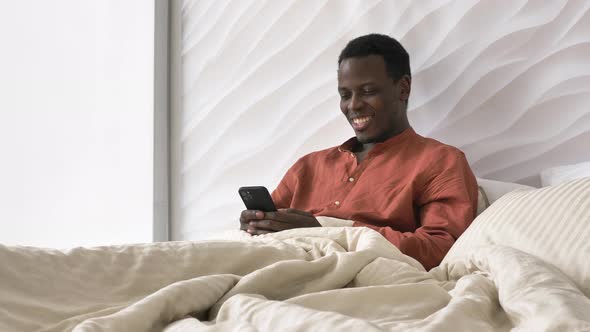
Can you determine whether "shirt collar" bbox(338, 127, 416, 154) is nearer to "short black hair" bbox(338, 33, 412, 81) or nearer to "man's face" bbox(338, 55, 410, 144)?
"man's face" bbox(338, 55, 410, 144)

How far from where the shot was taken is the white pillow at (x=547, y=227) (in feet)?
3.85

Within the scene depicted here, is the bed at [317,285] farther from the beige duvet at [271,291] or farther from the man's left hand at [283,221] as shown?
the man's left hand at [283,221]

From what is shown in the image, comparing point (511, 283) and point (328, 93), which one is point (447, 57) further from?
point (511, 283)

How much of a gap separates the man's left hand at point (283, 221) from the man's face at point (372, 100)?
531mm

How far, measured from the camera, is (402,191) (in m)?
Answer: 2.11

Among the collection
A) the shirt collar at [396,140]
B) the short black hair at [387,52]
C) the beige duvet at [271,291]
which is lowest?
the beige duvet at [271,291]

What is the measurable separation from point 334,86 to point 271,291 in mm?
1857

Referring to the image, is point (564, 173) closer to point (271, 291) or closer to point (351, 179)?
point (351, 179)

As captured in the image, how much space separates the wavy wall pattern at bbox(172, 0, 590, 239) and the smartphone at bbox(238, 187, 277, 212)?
2.45 feet

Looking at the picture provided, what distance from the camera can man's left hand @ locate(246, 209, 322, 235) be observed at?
1.96m

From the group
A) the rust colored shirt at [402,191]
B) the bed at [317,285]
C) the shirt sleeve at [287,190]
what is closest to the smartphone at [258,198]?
the rust colored shirt at [402,191]

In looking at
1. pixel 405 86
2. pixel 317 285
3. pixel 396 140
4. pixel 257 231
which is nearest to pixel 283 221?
pixel 257 231

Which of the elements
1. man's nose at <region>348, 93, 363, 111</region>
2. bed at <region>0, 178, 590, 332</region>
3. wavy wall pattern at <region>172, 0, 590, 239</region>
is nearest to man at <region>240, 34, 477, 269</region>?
man's nose at <region>348, 93, 363, 111</region>

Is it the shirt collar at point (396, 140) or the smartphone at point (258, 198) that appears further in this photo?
the shirt collar at point (396, 140)
